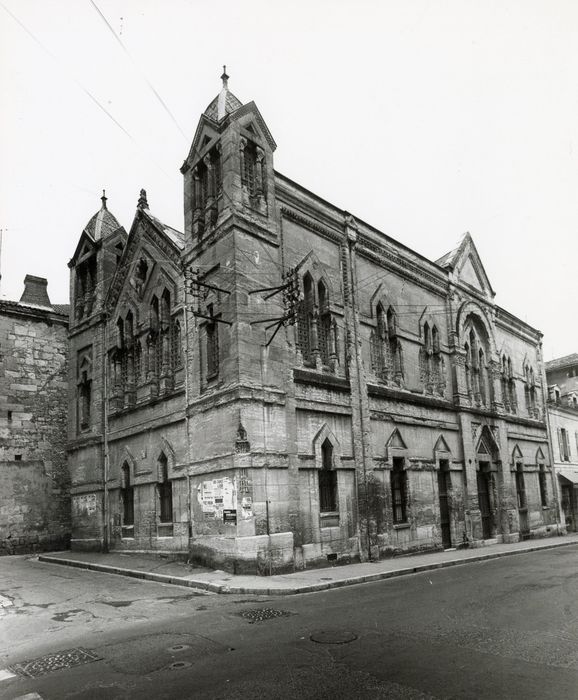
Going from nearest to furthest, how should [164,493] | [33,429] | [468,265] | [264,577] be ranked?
[264,577] < [164,493] < [33,429] < [468,265]

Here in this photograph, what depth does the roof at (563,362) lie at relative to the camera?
144 ft

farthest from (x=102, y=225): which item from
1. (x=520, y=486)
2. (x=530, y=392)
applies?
(x=530, y=392)

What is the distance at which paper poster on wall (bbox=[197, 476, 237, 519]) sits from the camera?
49.9 feet

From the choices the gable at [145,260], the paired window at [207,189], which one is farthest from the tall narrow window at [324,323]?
the gable at [145,260]

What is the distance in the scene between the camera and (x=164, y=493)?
19.0 m

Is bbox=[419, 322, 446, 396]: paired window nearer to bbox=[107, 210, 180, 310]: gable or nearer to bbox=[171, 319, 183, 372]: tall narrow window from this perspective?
bbox=[171, 319, 183, 372]: tall narrow window

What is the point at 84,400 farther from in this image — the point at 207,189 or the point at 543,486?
the point at 543,486

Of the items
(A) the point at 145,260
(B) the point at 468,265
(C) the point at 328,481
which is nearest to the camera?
(C) the point at 328,481

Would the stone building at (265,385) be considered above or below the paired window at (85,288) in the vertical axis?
below

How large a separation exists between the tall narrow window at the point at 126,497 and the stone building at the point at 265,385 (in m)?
0.08

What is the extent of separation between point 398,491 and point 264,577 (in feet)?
26.2

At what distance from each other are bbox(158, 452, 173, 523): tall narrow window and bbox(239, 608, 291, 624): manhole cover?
870cm

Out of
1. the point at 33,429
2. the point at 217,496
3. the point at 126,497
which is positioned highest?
the point at 33,429

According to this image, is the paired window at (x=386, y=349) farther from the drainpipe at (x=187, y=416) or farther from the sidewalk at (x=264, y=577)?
the drainpipe at (x=187, y=416)
